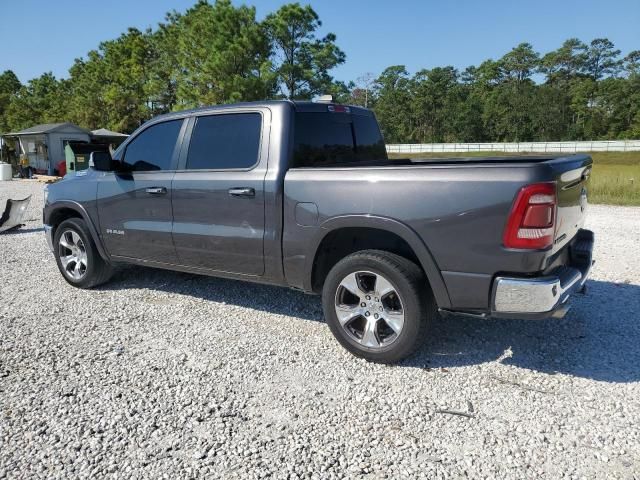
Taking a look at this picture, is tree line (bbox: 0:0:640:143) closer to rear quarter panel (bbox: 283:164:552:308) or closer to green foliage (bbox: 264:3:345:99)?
green foliage (bbox: 264:3:345:99)

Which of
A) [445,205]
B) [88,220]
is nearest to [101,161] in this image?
[88,220]

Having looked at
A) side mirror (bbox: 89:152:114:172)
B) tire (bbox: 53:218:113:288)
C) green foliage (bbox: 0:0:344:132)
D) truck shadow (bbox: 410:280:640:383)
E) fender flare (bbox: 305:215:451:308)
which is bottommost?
truck shadow (bbox: 410:280:640:383)

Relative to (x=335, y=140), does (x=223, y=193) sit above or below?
below

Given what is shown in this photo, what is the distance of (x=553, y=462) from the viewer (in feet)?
7.98

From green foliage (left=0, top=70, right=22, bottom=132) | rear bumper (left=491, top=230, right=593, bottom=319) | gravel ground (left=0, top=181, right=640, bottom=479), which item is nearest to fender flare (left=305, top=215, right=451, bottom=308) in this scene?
rear bumper (left=491, top=230, right=593, bottom=319)

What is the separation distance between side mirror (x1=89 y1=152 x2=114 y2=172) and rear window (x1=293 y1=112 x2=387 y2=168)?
2100 mm

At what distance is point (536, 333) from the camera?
13.3 feet

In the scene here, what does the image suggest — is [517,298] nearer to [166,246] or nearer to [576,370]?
[576,370]

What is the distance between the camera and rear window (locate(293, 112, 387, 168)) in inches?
155

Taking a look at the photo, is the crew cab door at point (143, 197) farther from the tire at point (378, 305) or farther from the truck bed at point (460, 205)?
the tire at point (378, 305)

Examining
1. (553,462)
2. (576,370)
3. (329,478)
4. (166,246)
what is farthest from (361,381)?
(166,246)

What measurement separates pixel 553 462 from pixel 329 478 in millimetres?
1133

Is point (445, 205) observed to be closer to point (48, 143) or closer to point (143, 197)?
point (143, 197)

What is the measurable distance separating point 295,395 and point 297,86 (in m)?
29.4
